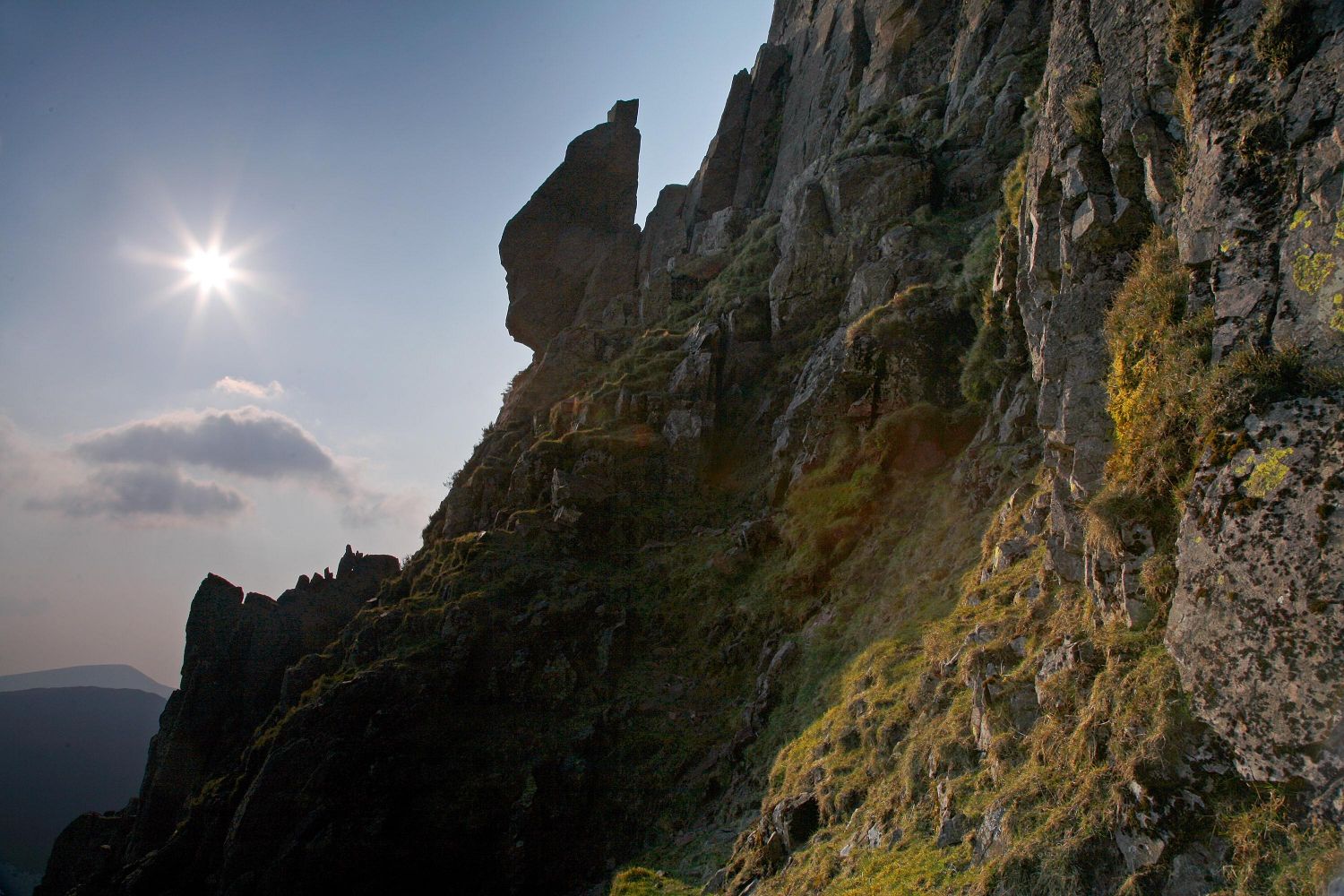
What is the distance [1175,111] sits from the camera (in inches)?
388

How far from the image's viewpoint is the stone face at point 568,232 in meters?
67.9

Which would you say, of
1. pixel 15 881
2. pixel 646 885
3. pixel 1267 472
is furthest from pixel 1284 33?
pixel 15 881

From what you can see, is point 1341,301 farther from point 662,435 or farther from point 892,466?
point 662,435

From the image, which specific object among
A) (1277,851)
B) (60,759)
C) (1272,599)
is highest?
(60,759)

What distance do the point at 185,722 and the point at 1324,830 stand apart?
45.3m

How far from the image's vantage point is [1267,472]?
6.66 meters

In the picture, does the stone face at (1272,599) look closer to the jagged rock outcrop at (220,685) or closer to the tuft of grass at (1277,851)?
the tuft of grass at (1277,851)

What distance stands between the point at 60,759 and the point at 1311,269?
192 m

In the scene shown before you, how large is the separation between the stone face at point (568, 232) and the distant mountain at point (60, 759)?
79380 mm

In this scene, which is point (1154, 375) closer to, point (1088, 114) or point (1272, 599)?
point (1272, 599)

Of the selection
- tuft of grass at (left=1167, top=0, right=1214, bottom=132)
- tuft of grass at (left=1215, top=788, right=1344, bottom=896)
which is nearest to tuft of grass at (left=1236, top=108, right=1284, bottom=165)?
tuft of grass at (left=1167, top=0, right=1214, bottom=132)

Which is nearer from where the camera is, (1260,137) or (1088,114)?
(1260,137)

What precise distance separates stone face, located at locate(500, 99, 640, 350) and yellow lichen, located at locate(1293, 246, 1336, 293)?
62.0m

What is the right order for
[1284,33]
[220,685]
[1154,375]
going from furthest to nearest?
[220,685]
[1154,375]
[1284,33]
